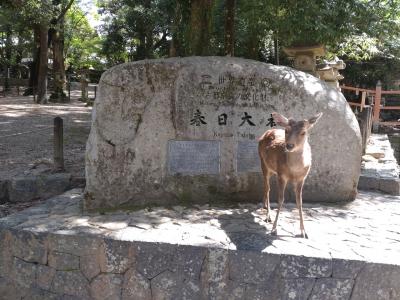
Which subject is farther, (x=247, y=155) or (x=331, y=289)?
(x=247, y=155)

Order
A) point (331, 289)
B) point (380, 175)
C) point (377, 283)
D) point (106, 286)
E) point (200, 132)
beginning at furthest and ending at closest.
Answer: point (380, 175) < point (200, 132) < point (106, 286) < point (331, 289) < point (377, 283)

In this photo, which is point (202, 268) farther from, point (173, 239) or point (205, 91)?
point (205, 91)

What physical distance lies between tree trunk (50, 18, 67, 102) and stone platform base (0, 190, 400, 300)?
Answer: 16.9m

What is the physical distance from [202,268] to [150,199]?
5.39 ft

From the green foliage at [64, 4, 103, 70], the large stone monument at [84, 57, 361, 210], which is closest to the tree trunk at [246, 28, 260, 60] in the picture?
the large stone monument at [84, 57, 361, 210]

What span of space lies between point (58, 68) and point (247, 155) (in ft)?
62.1

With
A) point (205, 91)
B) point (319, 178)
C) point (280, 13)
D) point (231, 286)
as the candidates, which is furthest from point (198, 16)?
point (231, 286)

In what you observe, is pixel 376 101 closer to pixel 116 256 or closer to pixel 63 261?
pixel 116 256

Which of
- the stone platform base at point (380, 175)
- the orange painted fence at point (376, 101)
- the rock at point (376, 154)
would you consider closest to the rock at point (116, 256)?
the stone platform base at point (380, 175)

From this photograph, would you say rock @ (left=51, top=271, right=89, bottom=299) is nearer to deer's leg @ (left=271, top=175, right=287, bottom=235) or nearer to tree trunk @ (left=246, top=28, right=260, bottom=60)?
deer's leg @ (left=271, top=175, right=287, bottom=235)

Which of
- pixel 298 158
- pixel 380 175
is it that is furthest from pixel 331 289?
pixel 380 175

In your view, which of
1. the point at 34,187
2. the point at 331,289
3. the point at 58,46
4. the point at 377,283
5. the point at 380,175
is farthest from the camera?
the point at 58,46

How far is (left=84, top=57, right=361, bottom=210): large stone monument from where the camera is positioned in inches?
226

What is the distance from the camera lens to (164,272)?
4.56 metres
